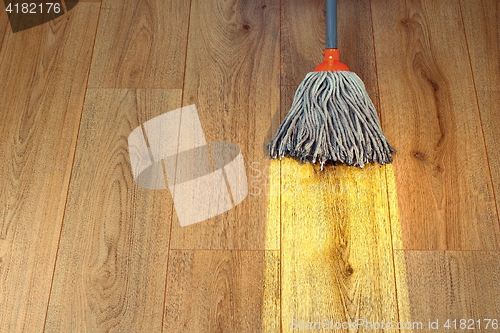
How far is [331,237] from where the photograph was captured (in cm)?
97

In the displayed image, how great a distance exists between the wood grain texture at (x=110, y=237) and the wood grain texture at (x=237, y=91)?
6 centimetres

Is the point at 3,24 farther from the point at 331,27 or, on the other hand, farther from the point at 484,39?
the point at 484,39

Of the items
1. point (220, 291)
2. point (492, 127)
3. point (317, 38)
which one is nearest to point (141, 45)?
point (317, 38)

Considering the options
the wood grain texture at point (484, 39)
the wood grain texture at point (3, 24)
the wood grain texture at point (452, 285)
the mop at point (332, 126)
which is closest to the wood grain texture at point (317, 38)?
the mop at point (332, 126)

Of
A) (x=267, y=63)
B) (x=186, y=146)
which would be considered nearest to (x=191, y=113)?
(x=186, y=146)

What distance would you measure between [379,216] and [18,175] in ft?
2.27

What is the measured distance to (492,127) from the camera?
1095 mm

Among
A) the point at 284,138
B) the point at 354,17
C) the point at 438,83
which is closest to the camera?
the point at 284,138

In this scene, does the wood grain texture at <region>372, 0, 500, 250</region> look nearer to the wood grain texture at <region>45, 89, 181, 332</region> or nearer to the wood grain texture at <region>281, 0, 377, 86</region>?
the wood grain texture at <region>281, 0, 377, 86</region>

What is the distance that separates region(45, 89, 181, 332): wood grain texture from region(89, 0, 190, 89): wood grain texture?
0.20 ft

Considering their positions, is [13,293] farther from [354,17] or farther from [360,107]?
[354,17]

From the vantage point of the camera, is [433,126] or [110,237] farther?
[433,126]

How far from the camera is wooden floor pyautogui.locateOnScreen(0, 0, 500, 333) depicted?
3.02 ft

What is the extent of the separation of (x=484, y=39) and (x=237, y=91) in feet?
1.88
